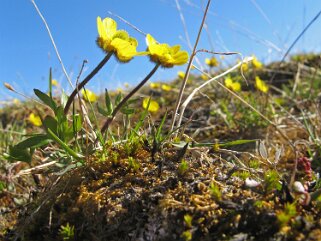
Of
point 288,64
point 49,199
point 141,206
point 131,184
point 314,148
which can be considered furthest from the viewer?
point 288,64

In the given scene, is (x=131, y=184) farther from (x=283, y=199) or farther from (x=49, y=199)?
(x=283, y=199)

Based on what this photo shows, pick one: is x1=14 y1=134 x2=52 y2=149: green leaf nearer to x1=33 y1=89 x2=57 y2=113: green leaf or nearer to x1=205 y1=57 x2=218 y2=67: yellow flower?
x1=33 y1=89 x2=57 y2=113: green leaf

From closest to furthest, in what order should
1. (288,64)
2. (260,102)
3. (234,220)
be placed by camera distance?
(234,220)
(260,102)
(288,64)

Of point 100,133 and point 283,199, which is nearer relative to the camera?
point 283,199

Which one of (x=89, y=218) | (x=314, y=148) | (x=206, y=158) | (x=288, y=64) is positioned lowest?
(x=89, y=218)

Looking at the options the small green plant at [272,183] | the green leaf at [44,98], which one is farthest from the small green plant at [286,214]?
the green leaf at [44,98]

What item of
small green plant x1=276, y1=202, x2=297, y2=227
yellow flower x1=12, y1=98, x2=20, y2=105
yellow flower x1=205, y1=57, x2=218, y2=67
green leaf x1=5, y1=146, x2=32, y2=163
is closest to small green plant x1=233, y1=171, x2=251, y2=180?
small green plant x1=276, y1=202, x2=297, y2=227

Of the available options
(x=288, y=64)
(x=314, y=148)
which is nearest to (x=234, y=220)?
(x=314, y=148)

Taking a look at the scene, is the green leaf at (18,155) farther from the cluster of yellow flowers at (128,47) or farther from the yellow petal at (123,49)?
the yellow petal at (123,49)
